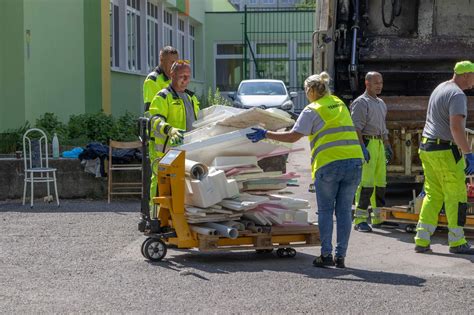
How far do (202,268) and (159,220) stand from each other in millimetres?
705

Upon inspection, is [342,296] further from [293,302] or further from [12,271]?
[12,271]

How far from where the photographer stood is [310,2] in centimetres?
4581

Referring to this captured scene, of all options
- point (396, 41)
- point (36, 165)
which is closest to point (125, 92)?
point (36, 165)

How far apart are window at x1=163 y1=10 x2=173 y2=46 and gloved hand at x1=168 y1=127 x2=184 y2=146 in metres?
19.7

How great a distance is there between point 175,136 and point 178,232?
2.83ft

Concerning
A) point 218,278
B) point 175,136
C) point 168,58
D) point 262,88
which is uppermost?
point 262,88

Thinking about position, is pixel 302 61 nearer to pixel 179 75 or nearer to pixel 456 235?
pixel 179 75

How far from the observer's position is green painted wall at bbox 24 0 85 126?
1656 centimetres

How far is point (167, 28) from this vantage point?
28609 millimetres

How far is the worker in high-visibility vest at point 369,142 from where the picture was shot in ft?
32.8

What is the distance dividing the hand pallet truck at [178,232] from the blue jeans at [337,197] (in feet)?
1.50

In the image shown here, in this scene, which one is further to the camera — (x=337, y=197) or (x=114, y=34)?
(x=114, y=34)

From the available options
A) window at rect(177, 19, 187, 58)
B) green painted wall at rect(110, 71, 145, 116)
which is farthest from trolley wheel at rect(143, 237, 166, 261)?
window at rect(177, 19, 187, 58)

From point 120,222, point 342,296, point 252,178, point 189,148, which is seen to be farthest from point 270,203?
point 120,222
